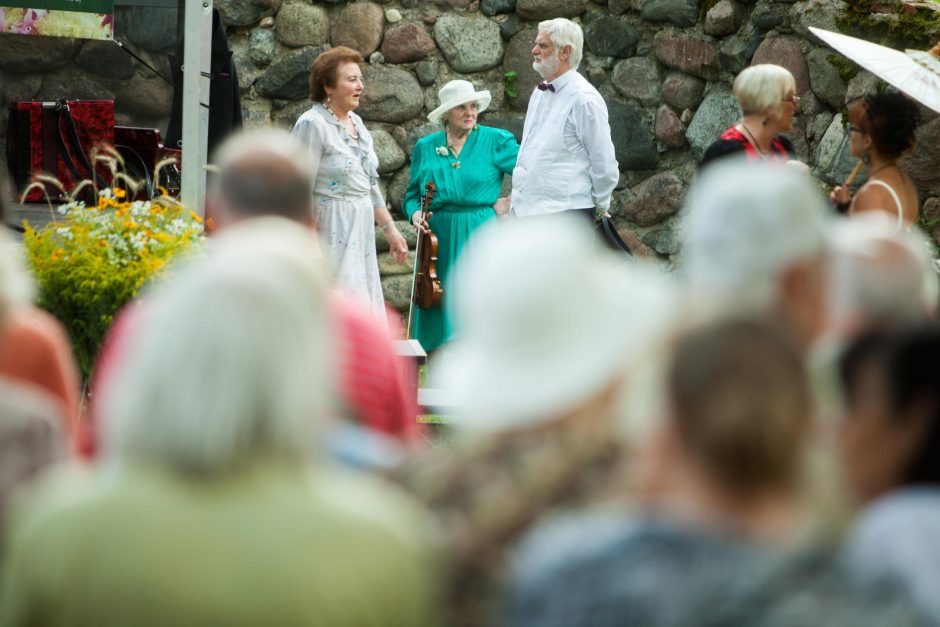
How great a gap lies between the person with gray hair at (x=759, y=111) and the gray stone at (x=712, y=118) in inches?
160

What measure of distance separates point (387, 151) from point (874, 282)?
6866 millimetres

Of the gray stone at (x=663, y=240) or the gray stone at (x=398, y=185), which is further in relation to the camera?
the gray stone at (x=398, y=185)

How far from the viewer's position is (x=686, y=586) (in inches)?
57.5

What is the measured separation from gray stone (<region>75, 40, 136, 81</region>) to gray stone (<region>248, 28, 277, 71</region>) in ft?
3.66

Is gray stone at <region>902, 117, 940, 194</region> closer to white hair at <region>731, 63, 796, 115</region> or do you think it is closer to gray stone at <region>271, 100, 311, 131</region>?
white hair at <region>731, 63, 796, 115</region>

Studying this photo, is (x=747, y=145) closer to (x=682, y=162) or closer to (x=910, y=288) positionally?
(x=910, y=288)

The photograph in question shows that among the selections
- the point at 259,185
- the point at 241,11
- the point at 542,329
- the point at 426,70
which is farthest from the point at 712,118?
the point at 542,329

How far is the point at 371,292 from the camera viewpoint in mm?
6672

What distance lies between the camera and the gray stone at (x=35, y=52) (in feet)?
31.7

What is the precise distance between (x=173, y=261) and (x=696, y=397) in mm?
3287

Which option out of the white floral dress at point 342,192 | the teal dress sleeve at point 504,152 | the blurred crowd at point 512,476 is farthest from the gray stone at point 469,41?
the blurred crowd at point 512,476

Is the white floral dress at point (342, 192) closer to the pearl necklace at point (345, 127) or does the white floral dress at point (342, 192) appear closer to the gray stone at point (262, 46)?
the pearl necklace at point (345, 127)

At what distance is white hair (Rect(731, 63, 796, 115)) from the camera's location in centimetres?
468

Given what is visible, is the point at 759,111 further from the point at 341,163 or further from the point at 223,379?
the point at 223,379
